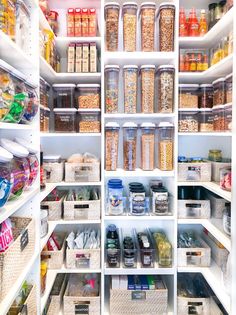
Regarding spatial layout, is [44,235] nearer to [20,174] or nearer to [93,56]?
[20,174]

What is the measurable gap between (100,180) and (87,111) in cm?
50

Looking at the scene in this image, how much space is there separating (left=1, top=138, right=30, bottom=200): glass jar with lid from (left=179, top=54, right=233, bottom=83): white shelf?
1.26 meters

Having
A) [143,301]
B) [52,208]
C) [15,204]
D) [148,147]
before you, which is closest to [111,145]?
[148,147]

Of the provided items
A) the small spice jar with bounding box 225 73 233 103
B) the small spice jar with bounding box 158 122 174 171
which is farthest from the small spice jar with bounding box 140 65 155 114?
the small spice jar with bounding box 225 73 233 103

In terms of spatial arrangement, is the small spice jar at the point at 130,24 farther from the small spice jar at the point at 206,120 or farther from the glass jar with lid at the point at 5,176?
the glass jar with lid at the point at 5,176

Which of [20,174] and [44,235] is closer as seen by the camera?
[20,174]

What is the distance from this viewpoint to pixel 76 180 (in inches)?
83.4

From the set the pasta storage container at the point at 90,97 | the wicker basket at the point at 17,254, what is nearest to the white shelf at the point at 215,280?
the wicker basket at the point at 17,254

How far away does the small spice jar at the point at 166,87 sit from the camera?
2.02m

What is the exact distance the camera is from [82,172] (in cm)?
212

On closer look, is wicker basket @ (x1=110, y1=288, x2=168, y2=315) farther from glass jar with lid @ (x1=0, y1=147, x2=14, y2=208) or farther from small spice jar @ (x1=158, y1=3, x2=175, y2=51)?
small spice jar @ (x1=158, y1=3, x2=175, y2=51)

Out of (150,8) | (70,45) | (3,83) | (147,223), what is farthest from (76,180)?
(150,8)

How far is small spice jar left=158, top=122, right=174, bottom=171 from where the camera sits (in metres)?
2.07

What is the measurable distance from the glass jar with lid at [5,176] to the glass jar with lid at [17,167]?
0.09 meters
